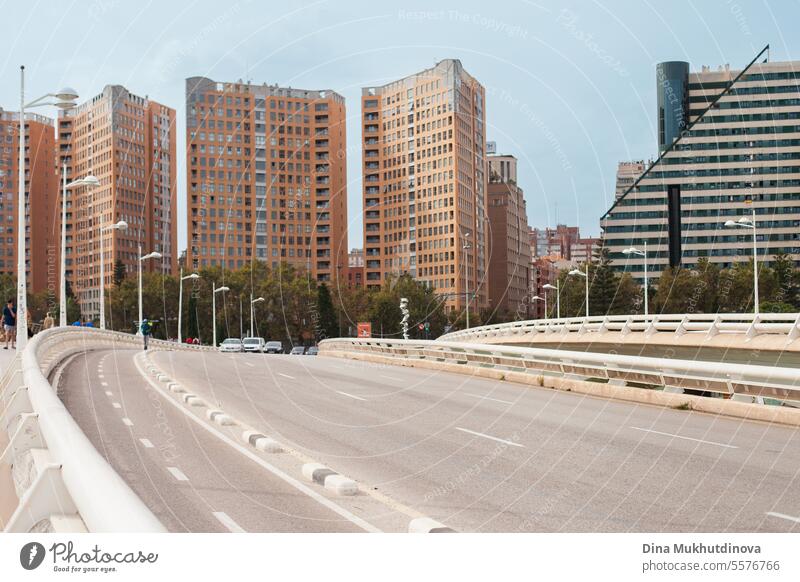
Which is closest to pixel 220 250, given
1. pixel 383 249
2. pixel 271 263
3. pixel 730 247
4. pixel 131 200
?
pixel 271 263

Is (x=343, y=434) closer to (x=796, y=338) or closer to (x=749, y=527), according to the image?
(x=749, y=527)

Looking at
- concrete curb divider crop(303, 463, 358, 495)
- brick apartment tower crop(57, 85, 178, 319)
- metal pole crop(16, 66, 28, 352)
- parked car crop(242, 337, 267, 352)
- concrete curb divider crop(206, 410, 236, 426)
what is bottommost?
parked car crop(242, 337, 267, 352)

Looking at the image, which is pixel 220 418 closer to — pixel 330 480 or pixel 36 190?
pixel 330 480

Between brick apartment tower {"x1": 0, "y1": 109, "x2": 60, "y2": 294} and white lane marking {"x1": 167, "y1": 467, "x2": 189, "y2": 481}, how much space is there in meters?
42.5

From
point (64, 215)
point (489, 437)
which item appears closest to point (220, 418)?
point (489, 437)

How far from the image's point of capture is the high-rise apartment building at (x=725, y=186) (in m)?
127

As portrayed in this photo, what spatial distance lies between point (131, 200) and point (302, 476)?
82170mm

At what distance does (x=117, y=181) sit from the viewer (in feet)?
220

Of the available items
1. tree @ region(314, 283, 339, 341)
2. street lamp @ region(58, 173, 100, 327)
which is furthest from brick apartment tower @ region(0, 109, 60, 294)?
tree @ region(314, 283, 339, 341)

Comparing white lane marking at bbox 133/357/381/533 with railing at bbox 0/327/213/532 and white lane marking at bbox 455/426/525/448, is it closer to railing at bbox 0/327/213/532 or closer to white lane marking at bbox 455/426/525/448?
railing at bbox 0/327/213/532

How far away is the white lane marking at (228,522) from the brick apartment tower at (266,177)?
156 m

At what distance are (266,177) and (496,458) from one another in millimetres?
176899

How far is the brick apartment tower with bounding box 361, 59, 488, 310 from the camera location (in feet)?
333

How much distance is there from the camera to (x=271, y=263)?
178000mm
